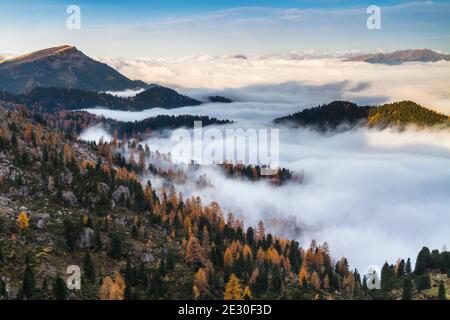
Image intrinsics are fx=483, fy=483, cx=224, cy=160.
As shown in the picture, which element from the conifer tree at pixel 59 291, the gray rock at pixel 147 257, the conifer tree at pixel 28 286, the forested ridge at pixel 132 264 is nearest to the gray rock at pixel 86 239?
the forested ridge at pixel 132 264

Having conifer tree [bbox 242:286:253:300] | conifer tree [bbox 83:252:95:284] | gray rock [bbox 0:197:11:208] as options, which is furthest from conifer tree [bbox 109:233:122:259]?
conifer tree [bbox 242:286:253:300]

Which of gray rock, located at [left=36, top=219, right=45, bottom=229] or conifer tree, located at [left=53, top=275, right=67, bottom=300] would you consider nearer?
conifer tree, located at [left=53, top=275, right=67, bottom=300]

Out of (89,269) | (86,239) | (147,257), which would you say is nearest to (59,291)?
(89,269)

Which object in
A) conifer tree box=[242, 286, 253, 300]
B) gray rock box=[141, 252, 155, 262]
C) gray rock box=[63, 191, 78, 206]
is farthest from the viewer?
gray rock box=[63, 191, 78, 206]

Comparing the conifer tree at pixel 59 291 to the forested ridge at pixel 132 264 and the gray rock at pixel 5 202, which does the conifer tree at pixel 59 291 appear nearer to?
the forested ridge at pixel 132 264

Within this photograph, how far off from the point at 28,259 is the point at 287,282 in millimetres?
85347

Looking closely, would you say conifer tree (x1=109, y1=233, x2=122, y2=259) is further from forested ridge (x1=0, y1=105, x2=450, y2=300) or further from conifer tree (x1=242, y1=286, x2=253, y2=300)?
conifer tree (x1=242, y1=286, x2=253, y2=300)

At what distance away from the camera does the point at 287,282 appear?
554 ft

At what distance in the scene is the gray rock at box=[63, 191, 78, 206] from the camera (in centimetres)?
19362

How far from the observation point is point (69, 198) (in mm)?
194250

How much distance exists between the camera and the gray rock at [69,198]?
7623 inches
